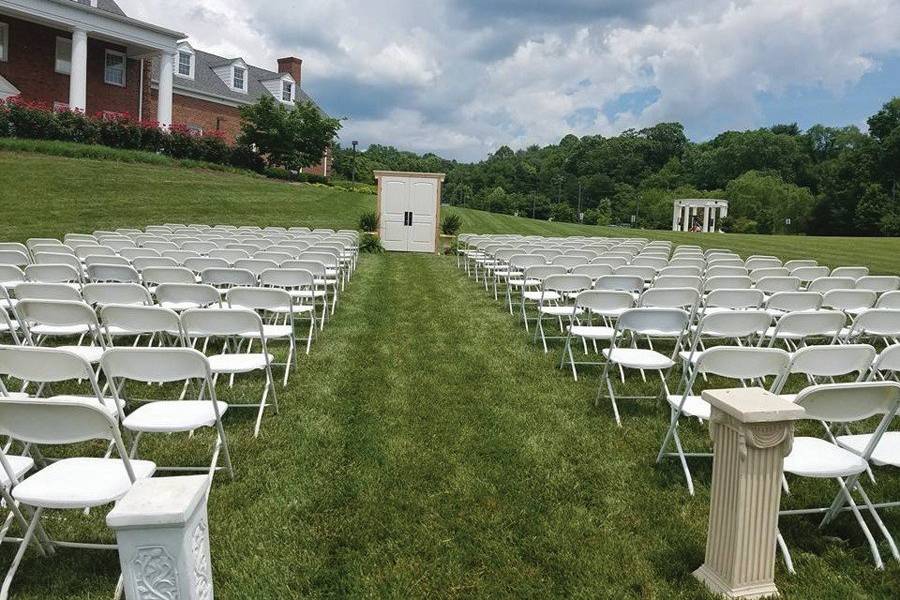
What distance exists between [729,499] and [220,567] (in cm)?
233

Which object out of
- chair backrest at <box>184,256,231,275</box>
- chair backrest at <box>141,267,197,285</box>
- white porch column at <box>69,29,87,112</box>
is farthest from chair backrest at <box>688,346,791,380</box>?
white porch column at <box>69,29,87,112</box>

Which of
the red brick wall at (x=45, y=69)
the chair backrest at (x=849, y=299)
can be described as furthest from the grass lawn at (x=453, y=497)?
the red brick wall at (x=45, y=69)

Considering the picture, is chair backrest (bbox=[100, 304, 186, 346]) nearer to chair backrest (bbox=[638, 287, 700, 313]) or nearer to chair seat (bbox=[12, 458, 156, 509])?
chair seat (bbox=[12, 458, 156, 509])

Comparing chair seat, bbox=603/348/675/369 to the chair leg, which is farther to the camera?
chair seat, bbox=603/348/675/369

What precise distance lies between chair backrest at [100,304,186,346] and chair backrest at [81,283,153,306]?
1.09 metres

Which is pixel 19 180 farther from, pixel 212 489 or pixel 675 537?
pixel 675 537

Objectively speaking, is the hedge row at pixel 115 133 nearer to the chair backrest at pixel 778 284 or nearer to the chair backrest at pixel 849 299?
the chair backrest at pixel 778 284

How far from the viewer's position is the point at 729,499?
2.78 m

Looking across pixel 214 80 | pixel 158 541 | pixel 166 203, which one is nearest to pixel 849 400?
pixel 158 541

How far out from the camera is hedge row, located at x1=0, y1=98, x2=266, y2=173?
83.1 ft

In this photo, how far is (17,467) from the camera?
119 inches

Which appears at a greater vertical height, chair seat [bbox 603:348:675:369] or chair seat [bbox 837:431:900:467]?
chair seat [bbox 603:348:675:369]

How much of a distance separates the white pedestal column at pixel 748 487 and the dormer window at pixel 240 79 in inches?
1800

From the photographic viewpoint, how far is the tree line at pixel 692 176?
61.4 meters
